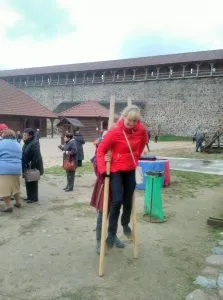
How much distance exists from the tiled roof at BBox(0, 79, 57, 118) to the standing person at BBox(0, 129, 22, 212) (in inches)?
1110

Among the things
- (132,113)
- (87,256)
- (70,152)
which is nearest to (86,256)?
(87,256)

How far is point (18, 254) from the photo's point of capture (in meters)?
4.41

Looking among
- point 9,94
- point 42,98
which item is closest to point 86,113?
point 9,94

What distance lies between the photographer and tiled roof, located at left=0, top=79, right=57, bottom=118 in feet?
114

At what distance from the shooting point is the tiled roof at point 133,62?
144ft

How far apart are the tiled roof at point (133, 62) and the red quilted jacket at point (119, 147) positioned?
40.0 metres

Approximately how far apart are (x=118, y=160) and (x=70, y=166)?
4.65 meters

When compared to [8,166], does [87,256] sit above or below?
below

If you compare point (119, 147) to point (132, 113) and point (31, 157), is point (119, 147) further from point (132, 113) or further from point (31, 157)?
point (31, 157)

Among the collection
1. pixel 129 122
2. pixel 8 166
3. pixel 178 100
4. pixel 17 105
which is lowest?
pixel 8 166

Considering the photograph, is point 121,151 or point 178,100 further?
point 178,100

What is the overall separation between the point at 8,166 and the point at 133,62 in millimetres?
44532

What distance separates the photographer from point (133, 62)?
4891cm

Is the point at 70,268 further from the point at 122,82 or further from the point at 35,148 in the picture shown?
the point at 122,82
